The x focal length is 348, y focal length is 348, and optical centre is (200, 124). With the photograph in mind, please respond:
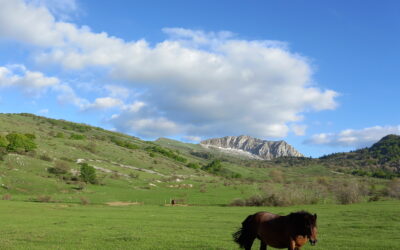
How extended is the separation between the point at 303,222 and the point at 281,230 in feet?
2.51

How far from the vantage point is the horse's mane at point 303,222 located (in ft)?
28.7

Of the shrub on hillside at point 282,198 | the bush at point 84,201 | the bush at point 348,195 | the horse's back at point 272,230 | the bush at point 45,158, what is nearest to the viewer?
the horse's back at point 272,230

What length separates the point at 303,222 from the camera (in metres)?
8.84

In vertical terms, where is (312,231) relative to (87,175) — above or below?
below

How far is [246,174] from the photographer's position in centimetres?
18675

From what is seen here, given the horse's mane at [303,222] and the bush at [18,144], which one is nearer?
the horse's mane at [303,222]

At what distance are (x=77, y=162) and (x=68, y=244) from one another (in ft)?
272

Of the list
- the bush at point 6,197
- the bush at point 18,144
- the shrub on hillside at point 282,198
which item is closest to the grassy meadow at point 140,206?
the bush at point 6,197

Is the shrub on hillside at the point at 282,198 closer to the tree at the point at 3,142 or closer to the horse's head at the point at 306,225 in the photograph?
the horse's head at the point at 306,225

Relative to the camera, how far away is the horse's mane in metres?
8.74

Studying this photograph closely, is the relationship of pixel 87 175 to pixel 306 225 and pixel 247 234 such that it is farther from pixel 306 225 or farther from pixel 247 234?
pixel 306 225

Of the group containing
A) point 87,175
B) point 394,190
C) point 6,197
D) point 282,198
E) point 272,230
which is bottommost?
point 6,197

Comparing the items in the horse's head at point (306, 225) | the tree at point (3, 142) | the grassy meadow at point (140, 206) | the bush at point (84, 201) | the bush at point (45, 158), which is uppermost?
the tree at point (3, 142)

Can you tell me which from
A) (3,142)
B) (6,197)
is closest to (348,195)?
(6,197)
